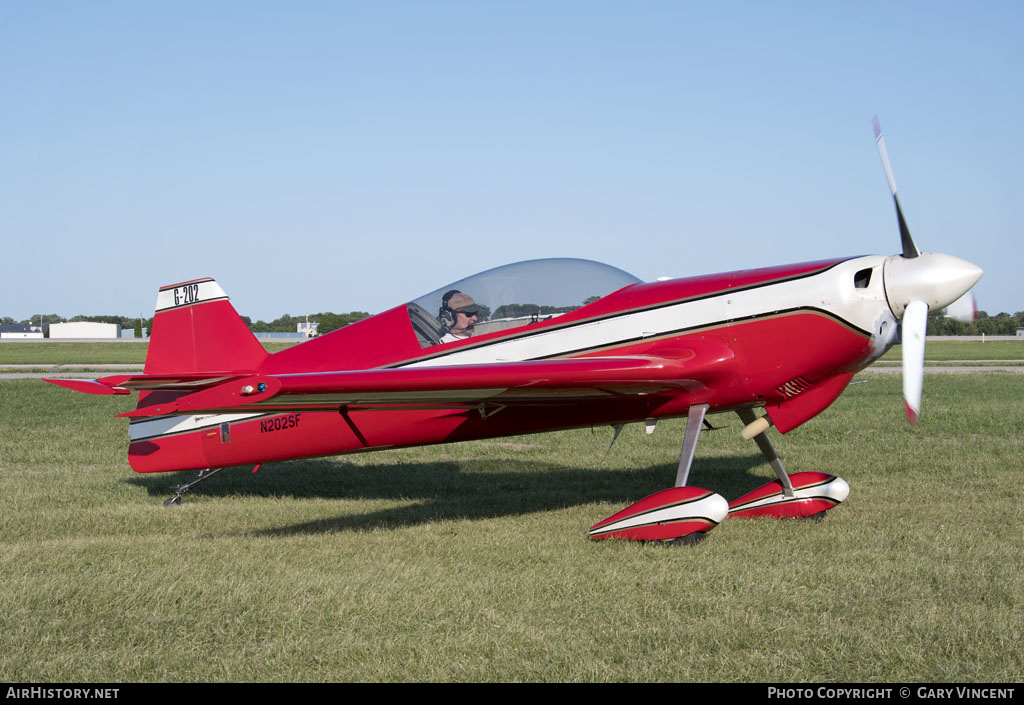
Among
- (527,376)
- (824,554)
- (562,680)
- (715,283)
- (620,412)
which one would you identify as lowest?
(824,554)

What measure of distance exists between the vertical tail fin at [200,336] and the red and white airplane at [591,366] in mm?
37

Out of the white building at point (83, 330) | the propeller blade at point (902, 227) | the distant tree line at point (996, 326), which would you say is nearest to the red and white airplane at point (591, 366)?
the propeller blade at point (902, 227)

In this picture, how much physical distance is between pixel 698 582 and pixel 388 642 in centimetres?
220

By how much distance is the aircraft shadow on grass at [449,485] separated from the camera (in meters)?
8.23

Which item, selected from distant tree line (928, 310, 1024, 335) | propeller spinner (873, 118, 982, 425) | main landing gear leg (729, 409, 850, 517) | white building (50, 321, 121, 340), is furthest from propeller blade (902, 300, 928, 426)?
white building (50, 321, 121, 340)

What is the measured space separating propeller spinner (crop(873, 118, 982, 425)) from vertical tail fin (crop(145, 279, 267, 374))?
241 inches

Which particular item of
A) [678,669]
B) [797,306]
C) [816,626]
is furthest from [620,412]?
[678,669]

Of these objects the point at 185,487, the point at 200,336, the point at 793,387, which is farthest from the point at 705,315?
the point at 185,487

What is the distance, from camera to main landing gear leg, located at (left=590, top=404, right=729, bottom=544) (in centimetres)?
655

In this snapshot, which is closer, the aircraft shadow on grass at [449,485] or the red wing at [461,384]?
the red wing at [461,384]

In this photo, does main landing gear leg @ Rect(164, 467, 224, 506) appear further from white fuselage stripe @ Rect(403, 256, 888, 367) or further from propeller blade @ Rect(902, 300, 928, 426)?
propeller blade @ Rect(902, 300, 928, 426)

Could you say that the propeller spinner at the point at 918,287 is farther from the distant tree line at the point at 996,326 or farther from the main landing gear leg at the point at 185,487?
the distant tree line at the point at 996,326

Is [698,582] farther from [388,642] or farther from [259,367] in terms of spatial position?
[259,367]
